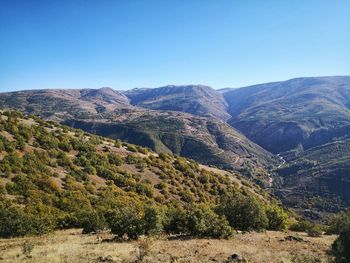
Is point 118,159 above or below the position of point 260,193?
above

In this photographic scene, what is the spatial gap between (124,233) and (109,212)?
18.1ft

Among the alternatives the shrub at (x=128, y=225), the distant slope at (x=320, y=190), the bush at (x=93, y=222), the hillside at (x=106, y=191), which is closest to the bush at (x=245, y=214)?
the hillside at (x=106, y=191)

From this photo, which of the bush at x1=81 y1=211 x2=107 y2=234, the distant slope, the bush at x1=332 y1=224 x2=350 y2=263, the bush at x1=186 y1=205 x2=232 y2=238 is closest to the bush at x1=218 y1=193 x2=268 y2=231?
the bush at x1=186 y1=205 x2=232 y2=238

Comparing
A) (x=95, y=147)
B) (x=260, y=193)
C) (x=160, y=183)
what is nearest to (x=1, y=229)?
(x=160, y=183)

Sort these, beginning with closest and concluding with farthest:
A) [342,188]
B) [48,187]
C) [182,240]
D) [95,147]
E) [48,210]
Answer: [182,240], [48,210], [48,187], [95,147], [342,188]

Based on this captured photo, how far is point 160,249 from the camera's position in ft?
64.7

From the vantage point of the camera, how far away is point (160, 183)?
53.5m

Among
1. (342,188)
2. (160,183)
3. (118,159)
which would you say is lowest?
(342,188)

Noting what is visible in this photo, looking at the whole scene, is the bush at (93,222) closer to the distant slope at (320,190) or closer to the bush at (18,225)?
→ the bush at (18,225)

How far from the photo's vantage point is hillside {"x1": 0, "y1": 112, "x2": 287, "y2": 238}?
25.3m

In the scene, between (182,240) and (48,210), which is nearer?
(182,240)

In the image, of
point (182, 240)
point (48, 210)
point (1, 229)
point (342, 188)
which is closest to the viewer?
point (182, 240)

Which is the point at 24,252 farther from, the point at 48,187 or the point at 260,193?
the point at 260,193

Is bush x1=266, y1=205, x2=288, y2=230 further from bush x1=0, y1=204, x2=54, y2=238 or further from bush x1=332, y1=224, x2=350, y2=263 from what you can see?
bush x1=0, y1=204, x2=54, y2=238
